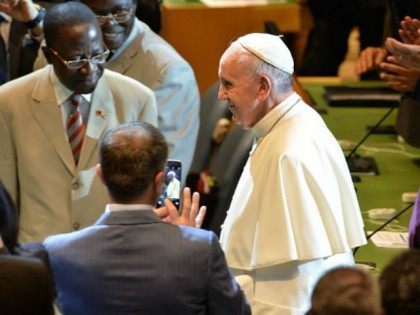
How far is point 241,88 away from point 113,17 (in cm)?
109

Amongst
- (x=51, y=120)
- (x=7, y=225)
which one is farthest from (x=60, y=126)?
(x=7, y=225)

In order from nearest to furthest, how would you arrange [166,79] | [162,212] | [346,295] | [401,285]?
[346,295] < [401,285] < [162,212] < [166,79]

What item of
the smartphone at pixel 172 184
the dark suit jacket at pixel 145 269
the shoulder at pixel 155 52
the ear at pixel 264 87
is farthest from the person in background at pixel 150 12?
the dark suit jacket at pixel 145 269

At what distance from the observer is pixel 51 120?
158 inches

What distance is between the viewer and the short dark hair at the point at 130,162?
311 cm

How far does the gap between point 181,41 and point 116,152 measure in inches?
148

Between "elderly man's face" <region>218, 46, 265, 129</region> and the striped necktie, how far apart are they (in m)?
0.57

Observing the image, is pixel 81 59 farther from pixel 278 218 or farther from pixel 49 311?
pixel 49 311

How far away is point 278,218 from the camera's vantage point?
359 centimetres

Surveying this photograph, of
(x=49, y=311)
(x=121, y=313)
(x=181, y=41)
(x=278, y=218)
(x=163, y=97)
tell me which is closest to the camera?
(x=49, y=311)

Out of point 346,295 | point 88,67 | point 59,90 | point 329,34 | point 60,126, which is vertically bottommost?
point 329,34

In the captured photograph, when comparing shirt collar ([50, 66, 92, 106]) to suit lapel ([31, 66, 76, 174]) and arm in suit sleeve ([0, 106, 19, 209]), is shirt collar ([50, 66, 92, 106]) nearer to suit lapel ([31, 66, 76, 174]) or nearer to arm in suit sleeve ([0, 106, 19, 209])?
suit lapel ([31, 66, 76, 174])

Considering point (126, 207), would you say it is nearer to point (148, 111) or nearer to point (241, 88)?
point (241, 88)

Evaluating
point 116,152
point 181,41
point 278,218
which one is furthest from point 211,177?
point 116,152
